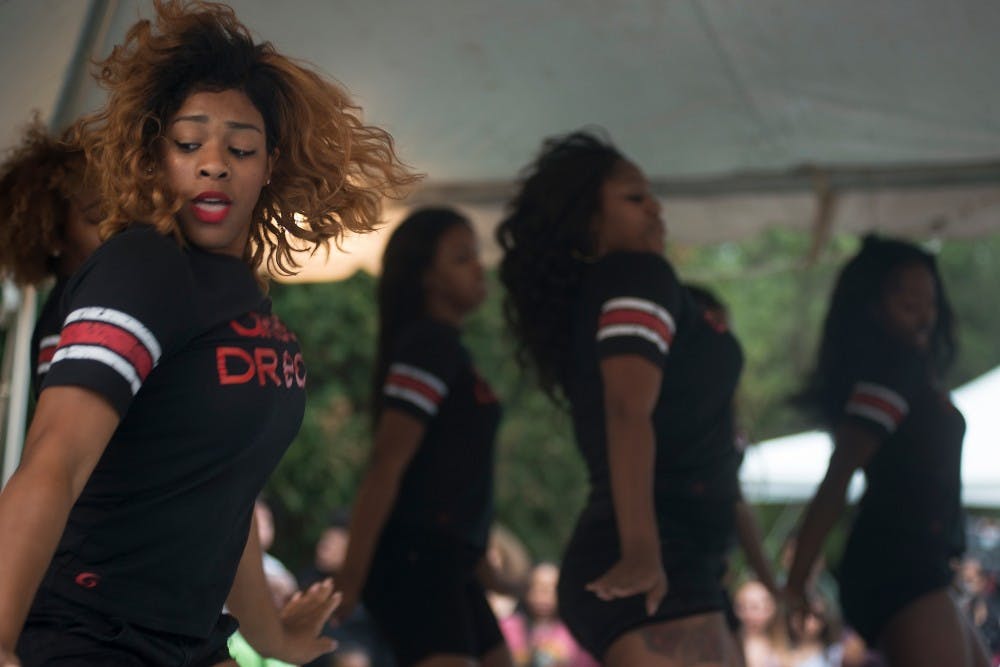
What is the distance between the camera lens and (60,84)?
10.7 ft

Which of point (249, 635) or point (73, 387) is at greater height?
point (73, 387)

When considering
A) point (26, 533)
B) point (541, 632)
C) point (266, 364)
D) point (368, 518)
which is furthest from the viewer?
point (541, 632)

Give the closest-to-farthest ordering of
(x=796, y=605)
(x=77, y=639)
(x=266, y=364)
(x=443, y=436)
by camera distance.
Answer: (x=77, y=639)
(x=266, y=364)
(x=443, y=436)
(x=796, y=605)

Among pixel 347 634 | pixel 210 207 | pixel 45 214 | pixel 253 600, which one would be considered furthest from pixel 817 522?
pixel 347 634

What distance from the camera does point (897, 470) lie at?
13.6 feet

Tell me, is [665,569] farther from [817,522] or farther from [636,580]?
[817,522]

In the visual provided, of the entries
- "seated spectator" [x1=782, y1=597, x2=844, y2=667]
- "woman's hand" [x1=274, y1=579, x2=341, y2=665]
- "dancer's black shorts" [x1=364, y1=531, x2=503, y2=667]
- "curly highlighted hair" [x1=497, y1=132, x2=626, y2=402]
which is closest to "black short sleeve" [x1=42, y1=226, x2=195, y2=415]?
"woman's hand" [x1=274, y1=579, x2=341, y2=665]

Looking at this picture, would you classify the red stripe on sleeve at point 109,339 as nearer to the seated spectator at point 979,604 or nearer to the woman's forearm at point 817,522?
the woman's forearm at point 817,522

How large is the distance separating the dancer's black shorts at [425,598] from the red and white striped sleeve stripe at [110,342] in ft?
7.34

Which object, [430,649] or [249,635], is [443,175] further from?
[249,635]

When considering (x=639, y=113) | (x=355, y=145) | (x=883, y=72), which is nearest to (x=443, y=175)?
(x=639, y=113)

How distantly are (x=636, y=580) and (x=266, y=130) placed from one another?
1173 mm

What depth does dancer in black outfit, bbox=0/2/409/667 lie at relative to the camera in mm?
1755

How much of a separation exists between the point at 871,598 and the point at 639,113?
5.57 feet
